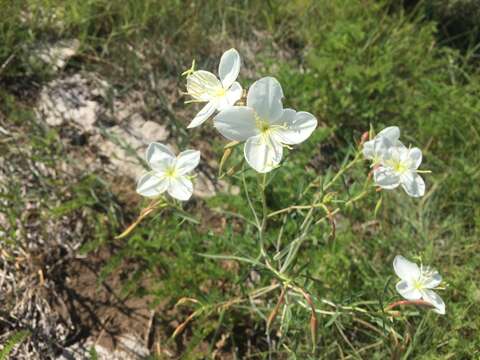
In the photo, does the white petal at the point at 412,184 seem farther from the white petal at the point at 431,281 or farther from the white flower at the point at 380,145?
the white petal at the point at 431,281

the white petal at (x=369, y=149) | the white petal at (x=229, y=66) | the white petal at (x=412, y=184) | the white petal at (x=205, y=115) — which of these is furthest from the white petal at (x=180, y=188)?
the white petal at (x=412, y=184)

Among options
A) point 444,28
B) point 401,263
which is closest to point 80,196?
point 401,263

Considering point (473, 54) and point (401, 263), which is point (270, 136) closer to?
point (401, 263)

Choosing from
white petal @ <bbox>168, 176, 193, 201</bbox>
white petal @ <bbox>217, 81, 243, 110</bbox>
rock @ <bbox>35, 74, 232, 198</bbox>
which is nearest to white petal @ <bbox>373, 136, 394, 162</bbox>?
white petal @ <bbox>217, 81, 243, 110</bbox>

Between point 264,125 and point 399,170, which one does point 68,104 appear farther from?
point 399,170

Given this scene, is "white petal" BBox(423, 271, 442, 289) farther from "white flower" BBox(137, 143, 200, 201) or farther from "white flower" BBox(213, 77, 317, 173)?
"white flower" BBox(137, 143, 200, 201)

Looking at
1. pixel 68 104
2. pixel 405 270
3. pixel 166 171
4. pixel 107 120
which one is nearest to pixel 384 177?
pixel 405 270
